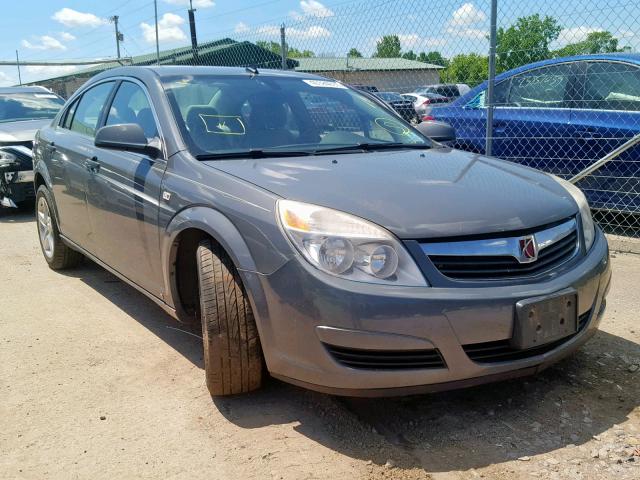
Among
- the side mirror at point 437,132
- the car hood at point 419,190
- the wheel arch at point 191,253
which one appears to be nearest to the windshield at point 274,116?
the side mirror at point 437,132

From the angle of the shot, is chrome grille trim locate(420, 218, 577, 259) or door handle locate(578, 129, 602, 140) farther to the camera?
door handle locate(578, 129, 602, 140)

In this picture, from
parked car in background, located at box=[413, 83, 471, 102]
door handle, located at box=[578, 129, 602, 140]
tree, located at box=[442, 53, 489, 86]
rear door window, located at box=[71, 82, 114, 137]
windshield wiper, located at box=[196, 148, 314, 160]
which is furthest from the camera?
parked car in background, located at box=[413, 83, 471, 102]

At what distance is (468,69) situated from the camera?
838 centimetres

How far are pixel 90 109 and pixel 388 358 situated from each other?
10.5ft

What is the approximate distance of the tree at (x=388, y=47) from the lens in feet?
23.3

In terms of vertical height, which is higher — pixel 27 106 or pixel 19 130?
pixel 27 106

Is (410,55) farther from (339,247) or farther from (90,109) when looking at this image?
(339,247)

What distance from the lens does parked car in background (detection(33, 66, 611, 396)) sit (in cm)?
237

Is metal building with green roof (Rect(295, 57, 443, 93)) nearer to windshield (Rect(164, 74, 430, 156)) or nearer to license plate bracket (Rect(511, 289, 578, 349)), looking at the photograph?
windshield (Rect(164, 74, 430, 156))

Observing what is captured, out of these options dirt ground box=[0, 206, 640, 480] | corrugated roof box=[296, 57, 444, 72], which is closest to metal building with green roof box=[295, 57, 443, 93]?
corrugated roof box=[296, 57, 444, 72]

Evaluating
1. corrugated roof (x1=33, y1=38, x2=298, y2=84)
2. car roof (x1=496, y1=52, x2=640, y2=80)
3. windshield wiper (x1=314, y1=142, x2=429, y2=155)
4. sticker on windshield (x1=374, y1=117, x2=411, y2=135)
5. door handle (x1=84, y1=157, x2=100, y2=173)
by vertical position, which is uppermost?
corrugated roof (x1=33, y1=38, x2=298, y2=84)

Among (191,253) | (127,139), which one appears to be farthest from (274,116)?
(191,253)

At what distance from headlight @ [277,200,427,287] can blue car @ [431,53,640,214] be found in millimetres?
3849

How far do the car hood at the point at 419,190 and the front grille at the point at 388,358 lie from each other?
1.50ft
